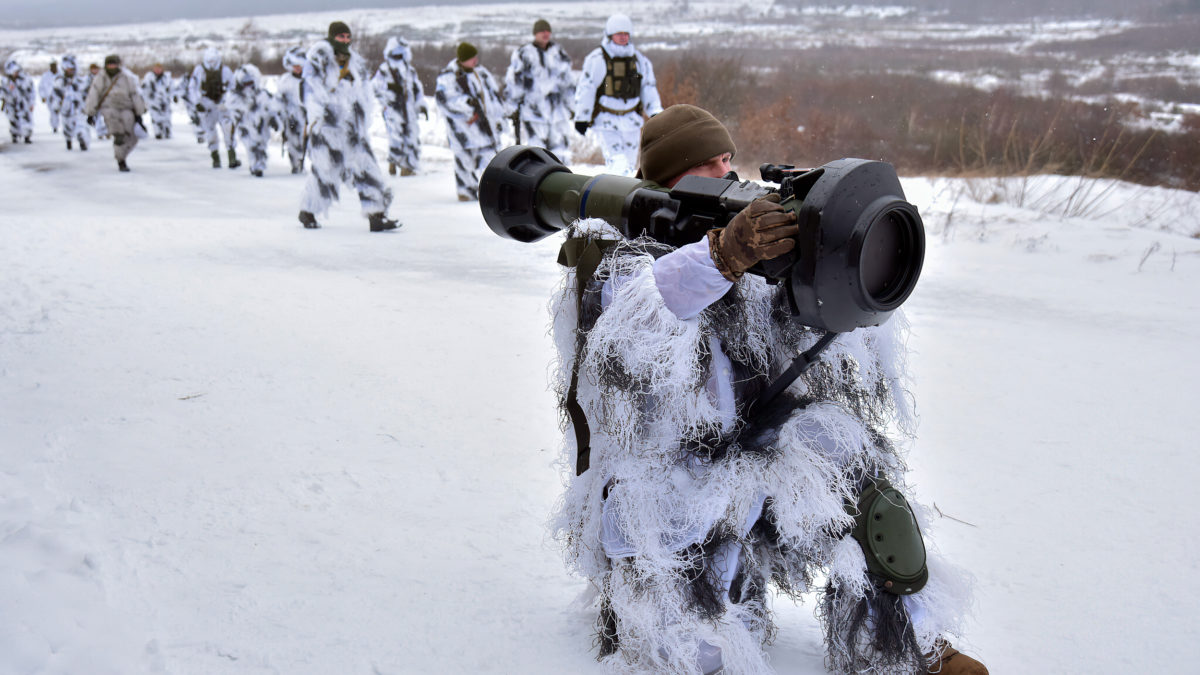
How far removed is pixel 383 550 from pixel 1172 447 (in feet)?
9.54

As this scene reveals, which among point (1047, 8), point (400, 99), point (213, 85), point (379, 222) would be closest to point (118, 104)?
point (213, 85)

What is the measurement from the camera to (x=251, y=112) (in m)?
11.4

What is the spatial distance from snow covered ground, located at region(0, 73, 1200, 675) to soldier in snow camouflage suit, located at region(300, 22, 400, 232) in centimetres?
99

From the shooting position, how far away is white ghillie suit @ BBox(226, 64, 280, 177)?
1131cm

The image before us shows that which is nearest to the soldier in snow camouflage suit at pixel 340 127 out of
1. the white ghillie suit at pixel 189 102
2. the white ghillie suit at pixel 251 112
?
the white ghillie suit at pixel 251 112

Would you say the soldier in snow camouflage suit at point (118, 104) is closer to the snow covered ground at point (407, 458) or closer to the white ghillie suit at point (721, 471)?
the snow covered ground at point (407, 458)

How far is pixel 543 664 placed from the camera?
1907 millimetres

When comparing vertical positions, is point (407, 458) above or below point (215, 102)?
below

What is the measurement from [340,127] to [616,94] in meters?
2.41

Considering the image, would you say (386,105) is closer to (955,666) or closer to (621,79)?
(621,79)

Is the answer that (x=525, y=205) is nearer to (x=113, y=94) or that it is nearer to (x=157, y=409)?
(x=157, y=409)

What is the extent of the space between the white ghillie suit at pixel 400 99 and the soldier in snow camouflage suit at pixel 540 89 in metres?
1.38

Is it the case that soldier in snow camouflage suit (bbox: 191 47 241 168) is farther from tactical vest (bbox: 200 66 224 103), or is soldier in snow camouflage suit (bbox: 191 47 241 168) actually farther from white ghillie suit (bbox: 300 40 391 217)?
white ghillie suit (bbox: 300 40 391 217)

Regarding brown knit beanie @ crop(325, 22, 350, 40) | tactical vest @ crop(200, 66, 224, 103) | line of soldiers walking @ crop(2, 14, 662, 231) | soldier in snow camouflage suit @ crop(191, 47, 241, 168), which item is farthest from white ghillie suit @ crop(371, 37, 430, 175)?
brown knit beanie @ crop(325, 22, 350, 40)
